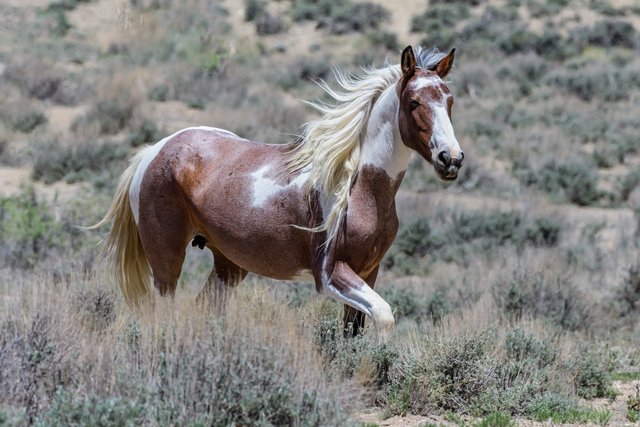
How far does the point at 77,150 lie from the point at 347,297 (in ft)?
40.0

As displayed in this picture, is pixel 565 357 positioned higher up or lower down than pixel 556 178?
higher up

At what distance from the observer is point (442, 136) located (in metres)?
5.62

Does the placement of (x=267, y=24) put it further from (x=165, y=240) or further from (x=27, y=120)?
(x=165, y=240)

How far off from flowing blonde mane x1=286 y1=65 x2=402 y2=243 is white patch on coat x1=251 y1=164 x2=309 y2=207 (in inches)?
3.8

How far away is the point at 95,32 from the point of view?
26.5 meters

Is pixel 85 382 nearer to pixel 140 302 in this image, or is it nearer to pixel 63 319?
pixel 63 319

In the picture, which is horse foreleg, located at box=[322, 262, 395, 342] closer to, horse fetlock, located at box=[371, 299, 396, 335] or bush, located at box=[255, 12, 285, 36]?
horse fetlock, located at box=[371, 299, 396, 335]

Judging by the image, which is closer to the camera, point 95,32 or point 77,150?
point 77,150

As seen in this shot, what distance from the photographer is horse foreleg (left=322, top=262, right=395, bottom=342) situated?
5707mm

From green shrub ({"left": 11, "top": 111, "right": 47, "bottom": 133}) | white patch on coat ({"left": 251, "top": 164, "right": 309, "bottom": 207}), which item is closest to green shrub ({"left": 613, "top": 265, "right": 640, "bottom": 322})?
white patch on coat ({"left": 251, "top": 164, "right": 309, "bottom": 207})

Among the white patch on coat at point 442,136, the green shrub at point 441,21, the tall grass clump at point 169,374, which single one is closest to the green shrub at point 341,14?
the green shrub at point 441,21

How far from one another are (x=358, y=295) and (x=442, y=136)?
3.87ft

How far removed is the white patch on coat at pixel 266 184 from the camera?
251 inches

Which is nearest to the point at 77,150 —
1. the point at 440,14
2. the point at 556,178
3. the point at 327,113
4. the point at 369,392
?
the point at 556,178
